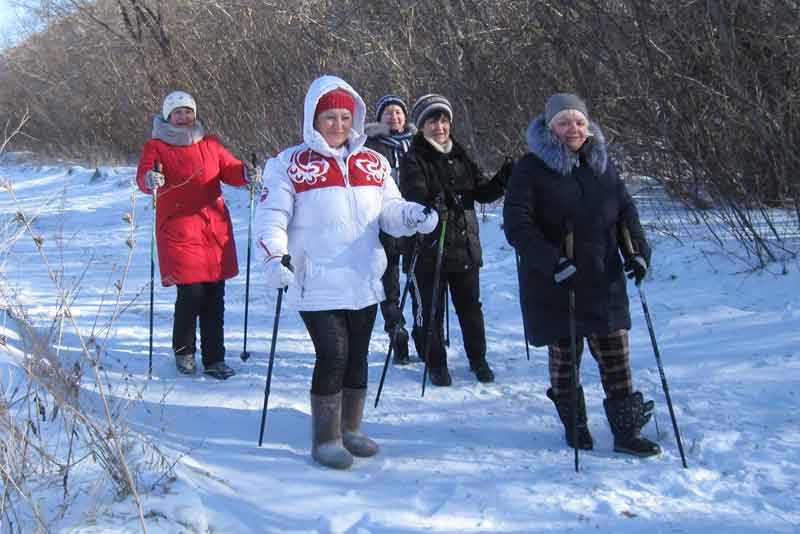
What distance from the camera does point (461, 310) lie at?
4699 mm

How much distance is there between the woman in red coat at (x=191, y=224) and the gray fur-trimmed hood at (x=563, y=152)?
215 centimetres

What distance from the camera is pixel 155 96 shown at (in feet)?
52.9

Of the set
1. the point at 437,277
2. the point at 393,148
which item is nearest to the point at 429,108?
the point at 393,148

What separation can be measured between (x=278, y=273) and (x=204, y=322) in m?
1.94

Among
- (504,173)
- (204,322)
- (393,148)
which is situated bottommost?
(204,322)

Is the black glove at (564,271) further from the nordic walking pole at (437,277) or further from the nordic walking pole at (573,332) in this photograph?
the nordic walking pole at (437,277)

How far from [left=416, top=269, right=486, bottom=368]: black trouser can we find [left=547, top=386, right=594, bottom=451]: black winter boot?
102cm

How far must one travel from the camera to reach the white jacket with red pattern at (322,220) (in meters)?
A: 3.39

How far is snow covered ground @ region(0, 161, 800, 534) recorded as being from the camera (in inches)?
117

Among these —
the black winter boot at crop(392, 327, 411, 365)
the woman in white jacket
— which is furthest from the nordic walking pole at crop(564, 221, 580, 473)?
the black winter boot at crop(392, 327, 411, 365)

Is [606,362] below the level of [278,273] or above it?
below

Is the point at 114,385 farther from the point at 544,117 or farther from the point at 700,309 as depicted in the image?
the point at 700,309

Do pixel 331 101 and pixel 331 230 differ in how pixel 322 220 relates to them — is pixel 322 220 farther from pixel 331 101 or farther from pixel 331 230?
pixel 331 101

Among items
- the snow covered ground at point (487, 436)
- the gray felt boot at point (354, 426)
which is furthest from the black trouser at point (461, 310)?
the gray felt boot at point (354, 426)
